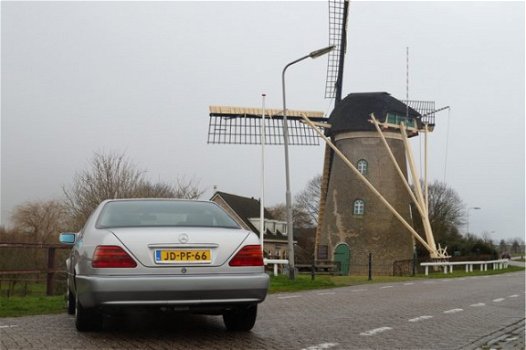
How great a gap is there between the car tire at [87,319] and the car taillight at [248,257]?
64.2 inches

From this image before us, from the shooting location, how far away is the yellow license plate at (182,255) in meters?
6.03

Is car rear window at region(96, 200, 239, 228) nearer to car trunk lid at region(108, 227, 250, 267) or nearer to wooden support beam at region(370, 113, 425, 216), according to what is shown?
car trunk lid at region(108, 227, 250, 267)

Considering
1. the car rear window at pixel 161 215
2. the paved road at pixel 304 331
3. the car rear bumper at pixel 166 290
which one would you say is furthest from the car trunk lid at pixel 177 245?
the paved road at pixel 304 331

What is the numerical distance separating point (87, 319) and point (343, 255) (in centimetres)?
3260

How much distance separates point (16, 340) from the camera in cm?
652

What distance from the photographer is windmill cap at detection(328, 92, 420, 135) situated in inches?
1507

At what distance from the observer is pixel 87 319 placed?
6711 mm

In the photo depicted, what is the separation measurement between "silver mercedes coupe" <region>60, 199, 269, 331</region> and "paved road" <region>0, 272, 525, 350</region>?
0.40 meters

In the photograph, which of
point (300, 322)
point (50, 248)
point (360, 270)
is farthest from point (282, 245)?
point (300, 322)

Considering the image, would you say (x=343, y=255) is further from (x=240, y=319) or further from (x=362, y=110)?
(x=240, y=319)

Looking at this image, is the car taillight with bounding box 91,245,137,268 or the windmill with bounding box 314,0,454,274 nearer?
the car taillight with bounding box 91,245,137,268

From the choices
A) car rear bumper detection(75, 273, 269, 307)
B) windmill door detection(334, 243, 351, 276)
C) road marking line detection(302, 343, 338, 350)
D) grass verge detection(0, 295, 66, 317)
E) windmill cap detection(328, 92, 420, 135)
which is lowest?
windmill door detection(334, 243, 351, 276)

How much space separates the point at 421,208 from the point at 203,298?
32.4 meters

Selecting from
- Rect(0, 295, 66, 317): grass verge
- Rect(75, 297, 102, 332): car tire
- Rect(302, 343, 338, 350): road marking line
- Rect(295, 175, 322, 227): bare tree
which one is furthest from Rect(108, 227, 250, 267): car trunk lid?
Rect(295, 175, 322, 227): bare tree
